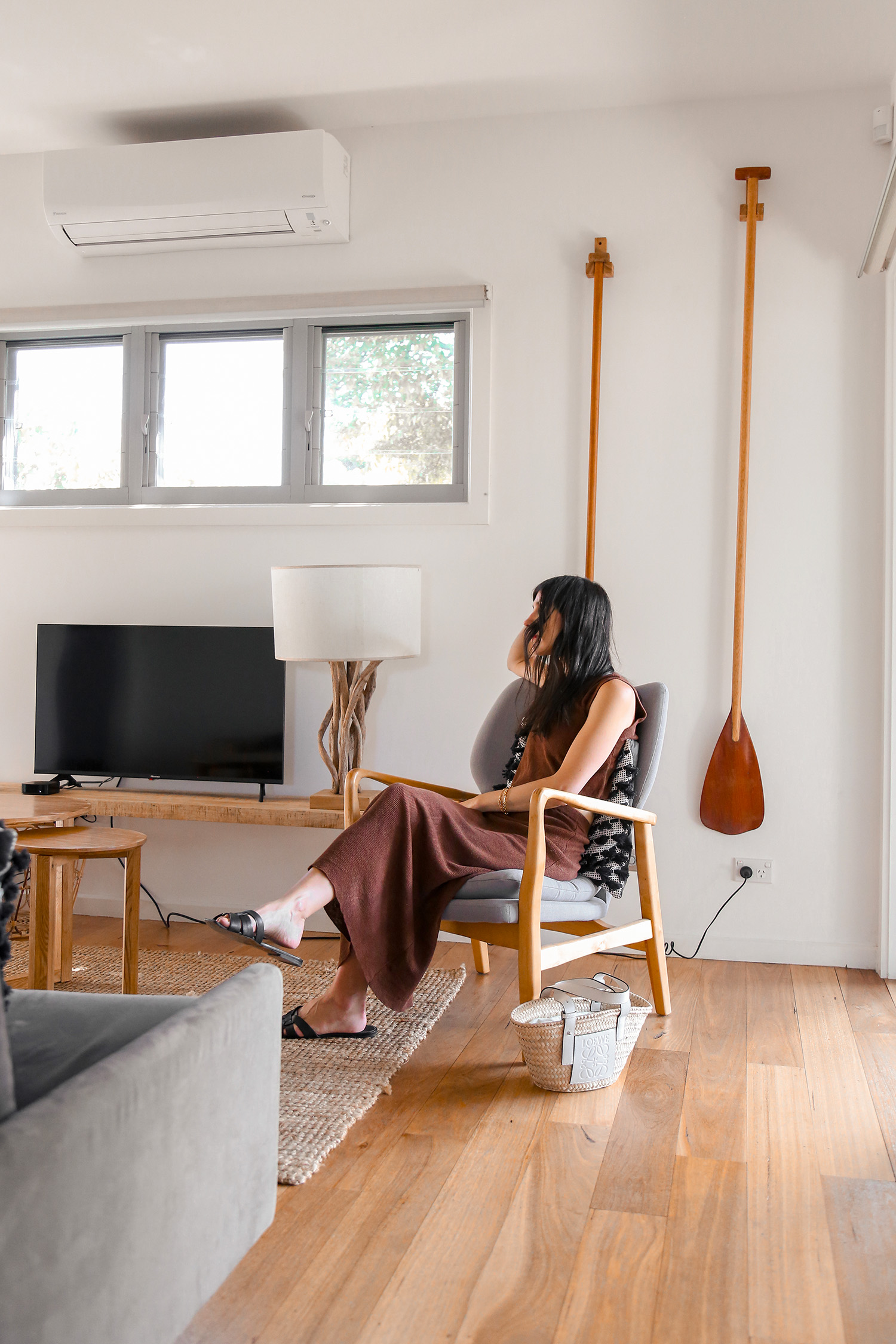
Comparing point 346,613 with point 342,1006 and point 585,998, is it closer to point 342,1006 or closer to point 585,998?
point 342,1006

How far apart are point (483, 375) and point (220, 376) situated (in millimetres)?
1005

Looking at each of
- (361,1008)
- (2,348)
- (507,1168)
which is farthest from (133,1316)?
(2,348)

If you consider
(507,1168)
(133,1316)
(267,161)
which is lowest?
(507,1168)

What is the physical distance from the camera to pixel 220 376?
379 cm

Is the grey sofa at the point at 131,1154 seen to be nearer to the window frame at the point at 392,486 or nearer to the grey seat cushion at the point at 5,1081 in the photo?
the grey seat cushion at the point at 5,1081

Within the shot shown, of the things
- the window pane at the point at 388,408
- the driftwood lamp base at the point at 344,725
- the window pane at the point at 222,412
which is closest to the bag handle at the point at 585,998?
the driftwood lamp base at the point at 344,725

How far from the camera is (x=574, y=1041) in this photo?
2090 mm

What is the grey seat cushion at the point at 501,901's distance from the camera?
2.31 metres

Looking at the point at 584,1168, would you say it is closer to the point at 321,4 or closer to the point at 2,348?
the point at 321,4

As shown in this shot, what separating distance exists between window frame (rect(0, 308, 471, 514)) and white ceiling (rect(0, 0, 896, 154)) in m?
0.64

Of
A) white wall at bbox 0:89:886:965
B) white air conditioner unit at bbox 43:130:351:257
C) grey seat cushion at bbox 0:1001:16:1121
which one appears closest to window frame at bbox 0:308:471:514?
white wall at bbox 0:89:886:965

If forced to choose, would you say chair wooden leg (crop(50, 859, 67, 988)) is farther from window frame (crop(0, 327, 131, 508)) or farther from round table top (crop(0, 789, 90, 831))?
window frame (crop(0, 327, 131, 508))

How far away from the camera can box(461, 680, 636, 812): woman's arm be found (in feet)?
8.29

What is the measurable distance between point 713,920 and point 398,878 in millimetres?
1378
